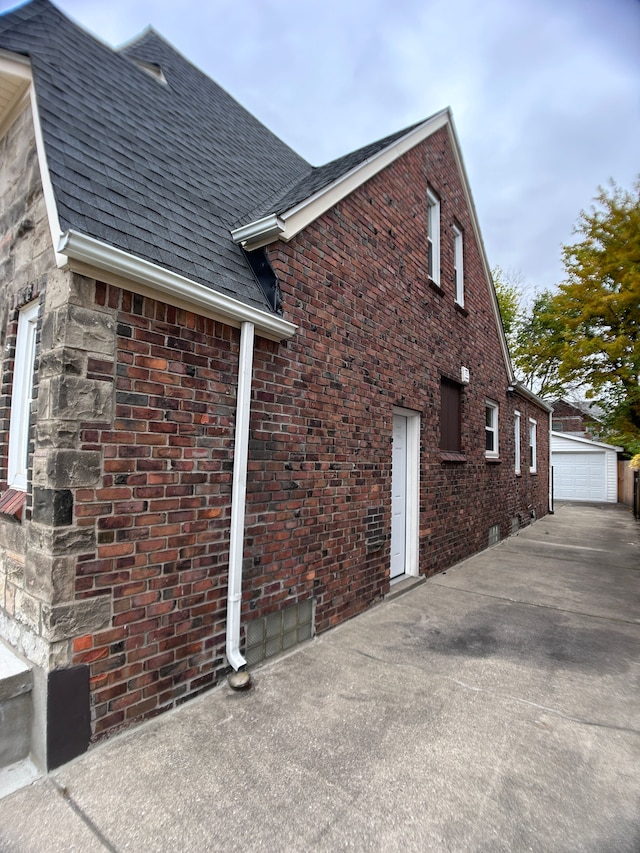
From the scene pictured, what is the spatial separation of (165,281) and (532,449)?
42.6ft

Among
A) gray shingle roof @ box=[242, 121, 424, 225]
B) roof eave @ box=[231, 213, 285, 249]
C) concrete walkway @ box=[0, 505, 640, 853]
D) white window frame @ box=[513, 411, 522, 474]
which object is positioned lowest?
concrete walkway @ box=[0, 505, 640, 853]

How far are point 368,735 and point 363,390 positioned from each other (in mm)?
3131

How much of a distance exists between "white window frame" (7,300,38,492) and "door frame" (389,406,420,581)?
433 centimetres

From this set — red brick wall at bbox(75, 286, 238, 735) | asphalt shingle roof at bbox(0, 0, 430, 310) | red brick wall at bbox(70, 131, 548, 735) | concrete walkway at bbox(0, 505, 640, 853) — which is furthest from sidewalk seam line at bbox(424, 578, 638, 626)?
asphalt shingle roof at bbox(0, 0, 430, 310)

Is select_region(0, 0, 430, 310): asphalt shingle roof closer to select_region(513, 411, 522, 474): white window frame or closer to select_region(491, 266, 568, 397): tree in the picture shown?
select_region(513, 411, 522, 474): white window frame

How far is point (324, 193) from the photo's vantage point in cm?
416

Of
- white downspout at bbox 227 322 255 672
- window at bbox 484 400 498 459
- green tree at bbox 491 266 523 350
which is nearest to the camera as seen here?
white downspout at bbox 227 322 255 672

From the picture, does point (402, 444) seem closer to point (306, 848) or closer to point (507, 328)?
point (306, 848)

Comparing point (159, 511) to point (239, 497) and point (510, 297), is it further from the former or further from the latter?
point (510, 297)

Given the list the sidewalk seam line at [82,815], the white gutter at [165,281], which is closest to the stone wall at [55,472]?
the white gutter at [165,281]

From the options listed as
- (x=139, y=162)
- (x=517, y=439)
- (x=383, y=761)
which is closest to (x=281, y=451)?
(x=383, y=761)

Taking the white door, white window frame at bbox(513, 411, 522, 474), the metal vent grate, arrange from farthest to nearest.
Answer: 1. white window frame at bbox(513, 411, 522, 474)
2. the white door
3. the metal vent grate

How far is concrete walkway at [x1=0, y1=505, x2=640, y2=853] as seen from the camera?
6.22ft

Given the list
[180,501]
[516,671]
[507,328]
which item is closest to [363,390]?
[180,501]
